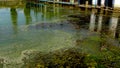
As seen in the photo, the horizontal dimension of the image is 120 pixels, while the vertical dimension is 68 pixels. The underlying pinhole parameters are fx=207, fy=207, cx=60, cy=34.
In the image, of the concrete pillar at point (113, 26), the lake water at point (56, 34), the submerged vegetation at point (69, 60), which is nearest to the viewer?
the submerged vegetation at point (69, 60)

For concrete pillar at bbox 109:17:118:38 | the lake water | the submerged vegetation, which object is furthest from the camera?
concrete pillar at bbox 109:17:118:38

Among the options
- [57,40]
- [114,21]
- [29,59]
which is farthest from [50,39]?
[114,21]

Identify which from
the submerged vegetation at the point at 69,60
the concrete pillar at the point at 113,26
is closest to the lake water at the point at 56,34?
the concrete pillar at the point at 113,26

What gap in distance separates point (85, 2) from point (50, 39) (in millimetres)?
21022

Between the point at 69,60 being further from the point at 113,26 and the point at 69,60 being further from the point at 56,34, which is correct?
the point at 113,26

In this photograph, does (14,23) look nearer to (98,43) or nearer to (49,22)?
(49,22)

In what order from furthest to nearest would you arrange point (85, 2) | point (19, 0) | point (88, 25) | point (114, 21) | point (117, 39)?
1. point (19, 0)
2. point (85, 2)
3. point (114, 21)
4. point (88, 25)
5. point (117, 39)

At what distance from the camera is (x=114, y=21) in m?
24.9

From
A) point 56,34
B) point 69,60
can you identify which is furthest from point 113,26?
point 69,60

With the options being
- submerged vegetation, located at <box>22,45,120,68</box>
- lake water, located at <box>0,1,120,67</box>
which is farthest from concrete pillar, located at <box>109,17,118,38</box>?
submerged vegetation, located at <box>22,45,120,68</box>

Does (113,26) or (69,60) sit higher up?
(113,26)

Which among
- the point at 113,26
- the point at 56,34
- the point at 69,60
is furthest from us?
the point at 113,26

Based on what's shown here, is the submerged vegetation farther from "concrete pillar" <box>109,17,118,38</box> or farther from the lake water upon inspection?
"concrete pillar" <box>109,17,118,38</box>

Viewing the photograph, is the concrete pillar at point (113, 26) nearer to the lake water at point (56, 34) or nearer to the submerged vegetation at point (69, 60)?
the lake water at point (56, 34)
